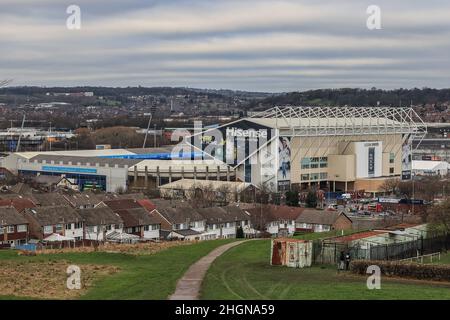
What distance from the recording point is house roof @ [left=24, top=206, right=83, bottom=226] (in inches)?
1993

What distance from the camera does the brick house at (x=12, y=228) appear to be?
158 ft

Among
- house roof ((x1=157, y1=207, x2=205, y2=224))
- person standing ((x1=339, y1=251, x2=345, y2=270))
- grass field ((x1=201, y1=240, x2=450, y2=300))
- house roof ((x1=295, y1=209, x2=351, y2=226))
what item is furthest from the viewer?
house roof ((x1=295, y1=209, x2=351, y2=226))

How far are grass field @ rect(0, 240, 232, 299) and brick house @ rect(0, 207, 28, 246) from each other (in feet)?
50.9

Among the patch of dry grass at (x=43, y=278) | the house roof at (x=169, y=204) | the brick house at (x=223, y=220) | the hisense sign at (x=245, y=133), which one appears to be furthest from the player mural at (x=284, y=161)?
the patch of dry grass at (x=43, y=278)

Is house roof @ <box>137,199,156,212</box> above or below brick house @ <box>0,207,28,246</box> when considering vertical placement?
above

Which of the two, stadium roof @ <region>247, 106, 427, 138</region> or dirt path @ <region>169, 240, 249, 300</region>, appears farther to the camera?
stadium roof @ <region>247, 106, 427, 138</region>

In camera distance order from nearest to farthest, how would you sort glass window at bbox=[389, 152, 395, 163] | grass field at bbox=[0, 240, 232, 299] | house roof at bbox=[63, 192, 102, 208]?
grass field at bbox=[0, 240, 232, 299] < house roof at bbox=[63, 192, 102, 208] < glass window at bbox=[389, 152, 395, 163]

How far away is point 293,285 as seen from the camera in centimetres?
2327

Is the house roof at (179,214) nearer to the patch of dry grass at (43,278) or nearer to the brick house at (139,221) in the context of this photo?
the brick house at (139,221)

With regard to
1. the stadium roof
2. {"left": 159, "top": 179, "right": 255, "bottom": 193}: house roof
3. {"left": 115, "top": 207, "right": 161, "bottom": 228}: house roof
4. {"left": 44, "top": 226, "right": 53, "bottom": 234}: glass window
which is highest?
the stadium roof

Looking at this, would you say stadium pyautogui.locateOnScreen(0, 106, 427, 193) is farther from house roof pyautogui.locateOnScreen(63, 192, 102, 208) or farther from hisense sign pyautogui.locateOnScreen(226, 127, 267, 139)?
house roof pyautogui.locateOnScreen(63, 192, 102, 208)

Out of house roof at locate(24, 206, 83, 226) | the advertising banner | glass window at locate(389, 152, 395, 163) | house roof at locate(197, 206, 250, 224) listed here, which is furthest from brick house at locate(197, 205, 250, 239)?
glass window at locate(389, 152, 395, 163)

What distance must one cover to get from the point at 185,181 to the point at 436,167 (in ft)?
167
